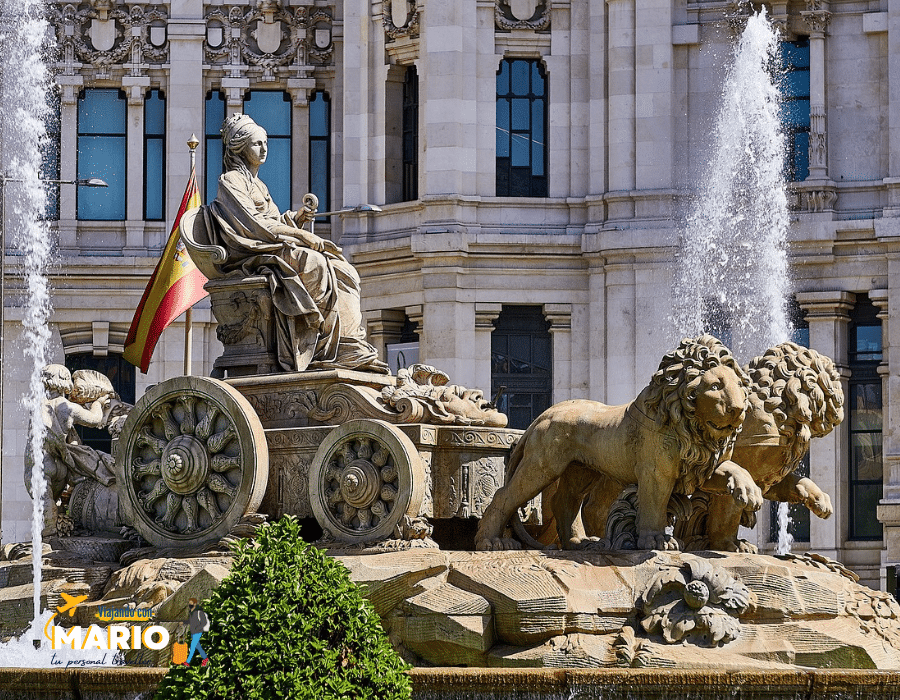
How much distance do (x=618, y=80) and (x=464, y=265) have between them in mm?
4914

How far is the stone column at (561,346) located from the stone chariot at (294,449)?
68.2 feet

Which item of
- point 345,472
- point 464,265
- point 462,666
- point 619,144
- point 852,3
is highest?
point 852,3

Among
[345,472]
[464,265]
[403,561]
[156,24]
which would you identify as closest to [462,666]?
[403,561]

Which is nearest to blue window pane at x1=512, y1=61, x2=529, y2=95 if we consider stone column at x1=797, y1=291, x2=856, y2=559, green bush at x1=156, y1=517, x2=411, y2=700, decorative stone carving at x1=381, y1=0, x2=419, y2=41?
decorative stone carving at x1=381, y1=0, x2=419, y2=41

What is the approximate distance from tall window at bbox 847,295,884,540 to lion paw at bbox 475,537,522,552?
856 inches

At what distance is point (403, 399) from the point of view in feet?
53.3

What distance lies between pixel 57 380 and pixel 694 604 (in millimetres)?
7825

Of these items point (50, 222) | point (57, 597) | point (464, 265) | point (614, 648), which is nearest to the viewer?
point (614, 648)

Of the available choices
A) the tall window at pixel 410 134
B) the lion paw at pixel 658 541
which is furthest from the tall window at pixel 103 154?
the lion paw at pixel 658 541

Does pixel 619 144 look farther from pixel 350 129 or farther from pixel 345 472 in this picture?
pixel 345 472

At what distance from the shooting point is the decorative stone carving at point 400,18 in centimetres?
3891

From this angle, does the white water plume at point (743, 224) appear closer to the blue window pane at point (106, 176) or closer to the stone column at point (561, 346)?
the stone column at point (561, 346)

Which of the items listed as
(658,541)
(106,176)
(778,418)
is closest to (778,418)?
(778,418)

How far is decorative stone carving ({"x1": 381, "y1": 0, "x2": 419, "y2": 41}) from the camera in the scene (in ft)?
128
